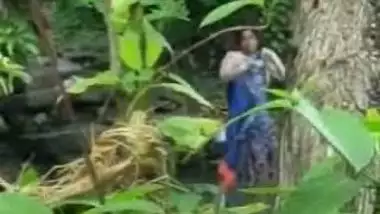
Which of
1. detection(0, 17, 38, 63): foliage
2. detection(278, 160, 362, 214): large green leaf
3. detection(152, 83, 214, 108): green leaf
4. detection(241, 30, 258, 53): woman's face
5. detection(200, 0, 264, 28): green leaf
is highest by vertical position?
detection(200, 0, 264, 28): green leaf

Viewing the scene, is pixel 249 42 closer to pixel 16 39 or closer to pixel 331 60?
pixel 16 39

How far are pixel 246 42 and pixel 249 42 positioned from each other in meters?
0.01

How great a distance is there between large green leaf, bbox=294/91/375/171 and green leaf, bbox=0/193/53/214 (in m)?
0.13

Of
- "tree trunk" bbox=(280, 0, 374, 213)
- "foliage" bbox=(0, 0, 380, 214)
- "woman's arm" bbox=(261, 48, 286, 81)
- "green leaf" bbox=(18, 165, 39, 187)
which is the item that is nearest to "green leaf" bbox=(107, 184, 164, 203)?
"foliage" bbox=(0, 0, 380, 214)

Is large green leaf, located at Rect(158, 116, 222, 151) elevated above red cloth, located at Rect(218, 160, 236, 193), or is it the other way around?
large green leaf, located at Rect(158, 116, 222, 151)

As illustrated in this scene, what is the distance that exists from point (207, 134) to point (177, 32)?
421 cm

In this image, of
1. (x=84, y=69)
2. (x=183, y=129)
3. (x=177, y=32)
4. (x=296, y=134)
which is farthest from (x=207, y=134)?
(x=84, y=69)

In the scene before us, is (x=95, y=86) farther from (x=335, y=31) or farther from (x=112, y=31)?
(x=335, y=31)

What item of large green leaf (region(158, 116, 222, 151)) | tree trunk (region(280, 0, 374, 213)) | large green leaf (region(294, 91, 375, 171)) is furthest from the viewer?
tree trunk (region(280, 0, 374, 213))

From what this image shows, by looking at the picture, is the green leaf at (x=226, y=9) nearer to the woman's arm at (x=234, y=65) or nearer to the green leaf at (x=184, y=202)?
the green leaf at (x=184, y=202)

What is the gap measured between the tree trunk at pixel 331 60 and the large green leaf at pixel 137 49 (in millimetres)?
299

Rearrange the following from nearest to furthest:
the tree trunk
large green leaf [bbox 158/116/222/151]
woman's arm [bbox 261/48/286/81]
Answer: large green leaf [bbox 158/116/222/151]
the tree trunk
woman's arm [bbox 261/48/286/81]

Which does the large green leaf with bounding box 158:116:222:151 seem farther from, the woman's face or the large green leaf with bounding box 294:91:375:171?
the woman's face

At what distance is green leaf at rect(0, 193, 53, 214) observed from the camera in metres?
0.45
